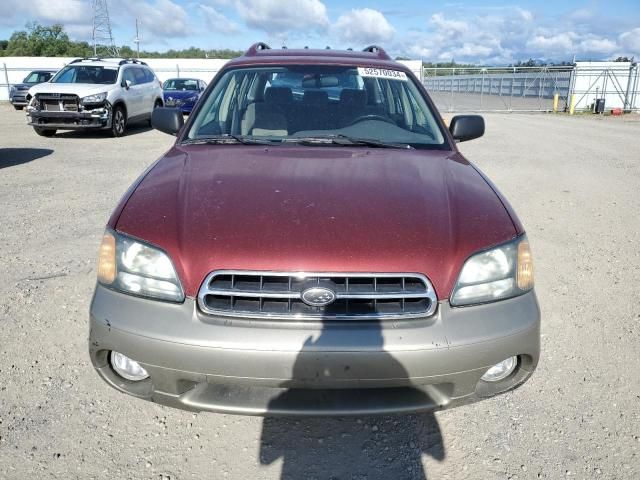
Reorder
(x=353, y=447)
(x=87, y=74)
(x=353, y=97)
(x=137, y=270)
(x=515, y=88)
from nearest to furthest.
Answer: (x=137, y=270) < (x=353, y=447) < (x=353, y=97) < (x=87, y=74) < (x=515, y=88)

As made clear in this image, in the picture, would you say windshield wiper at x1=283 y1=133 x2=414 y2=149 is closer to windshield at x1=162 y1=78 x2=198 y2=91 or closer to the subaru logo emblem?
the subaru logo emblem

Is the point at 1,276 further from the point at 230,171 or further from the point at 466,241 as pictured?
the point at 466,241

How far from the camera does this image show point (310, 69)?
3564 millimetres

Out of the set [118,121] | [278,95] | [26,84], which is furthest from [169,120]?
[26,84]

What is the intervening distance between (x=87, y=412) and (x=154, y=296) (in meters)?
0.93

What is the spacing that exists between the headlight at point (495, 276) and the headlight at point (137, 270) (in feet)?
3.69

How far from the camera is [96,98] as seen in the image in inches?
482

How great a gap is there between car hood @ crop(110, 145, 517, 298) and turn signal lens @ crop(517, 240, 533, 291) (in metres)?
0.09

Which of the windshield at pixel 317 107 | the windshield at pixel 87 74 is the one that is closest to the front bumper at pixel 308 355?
the windshield at pixel 317 107

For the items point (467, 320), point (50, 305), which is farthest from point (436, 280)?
point (50, 305)

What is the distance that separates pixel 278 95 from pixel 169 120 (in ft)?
2.55

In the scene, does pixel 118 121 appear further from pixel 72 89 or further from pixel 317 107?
pixel 317 107

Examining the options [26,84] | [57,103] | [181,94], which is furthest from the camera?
[26,84]

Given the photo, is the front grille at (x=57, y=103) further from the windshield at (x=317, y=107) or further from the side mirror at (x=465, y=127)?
the side mirror at (x=465, y=127)
